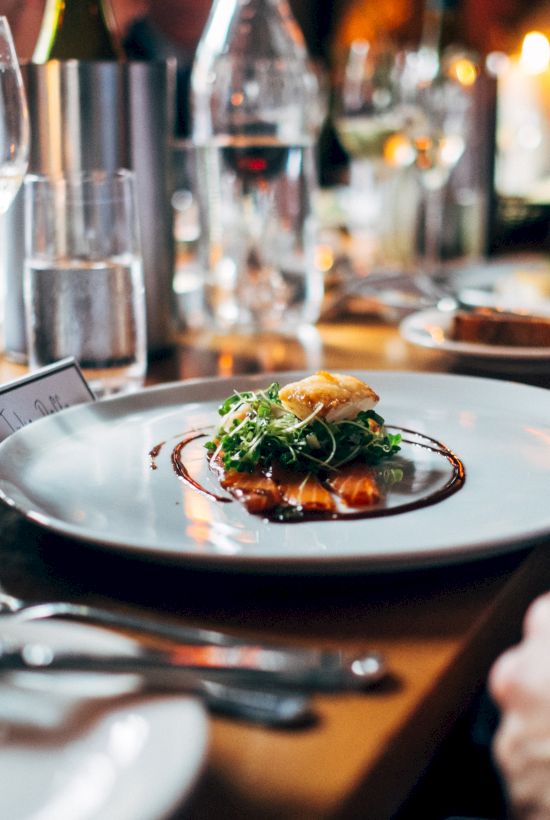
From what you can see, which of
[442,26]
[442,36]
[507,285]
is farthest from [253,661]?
[442,26]

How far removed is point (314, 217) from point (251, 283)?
14 centimetres

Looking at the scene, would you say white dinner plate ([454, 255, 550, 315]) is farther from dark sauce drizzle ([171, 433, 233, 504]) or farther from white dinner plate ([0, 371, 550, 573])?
dark sauce drizzle ([171, 433, 233, 504])

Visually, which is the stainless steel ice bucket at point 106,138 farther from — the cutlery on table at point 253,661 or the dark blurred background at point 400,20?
the dark blurred background at point 400,20

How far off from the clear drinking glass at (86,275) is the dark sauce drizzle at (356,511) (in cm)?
28

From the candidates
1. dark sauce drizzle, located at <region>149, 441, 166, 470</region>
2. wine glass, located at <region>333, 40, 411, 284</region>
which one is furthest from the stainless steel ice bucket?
wine glass, located at <region>333, 40, 411, 284</region>

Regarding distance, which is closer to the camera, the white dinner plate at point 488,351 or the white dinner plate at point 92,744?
the white dinner plate at point 92,744

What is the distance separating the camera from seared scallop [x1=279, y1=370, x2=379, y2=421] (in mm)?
686

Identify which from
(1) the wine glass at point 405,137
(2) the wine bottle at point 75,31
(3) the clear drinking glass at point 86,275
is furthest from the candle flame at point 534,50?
(3) the clear drinking glass at point 86,275

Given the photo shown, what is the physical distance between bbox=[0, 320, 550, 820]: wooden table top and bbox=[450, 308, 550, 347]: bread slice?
1.82 ft

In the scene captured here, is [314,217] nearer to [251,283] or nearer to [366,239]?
[251,283]

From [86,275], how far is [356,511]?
486 mm

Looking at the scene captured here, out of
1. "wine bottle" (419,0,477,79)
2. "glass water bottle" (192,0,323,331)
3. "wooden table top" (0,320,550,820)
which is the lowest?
→ "wooden table top" (0,320,550,820)

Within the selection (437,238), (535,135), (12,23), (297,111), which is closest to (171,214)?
(297,111)

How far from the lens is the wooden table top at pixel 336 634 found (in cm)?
35
